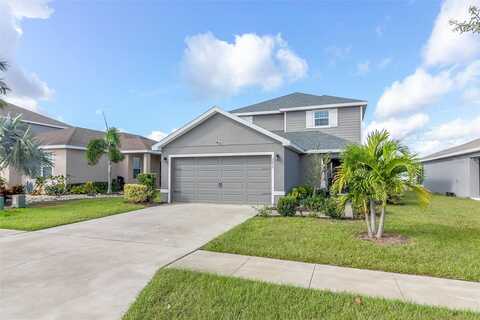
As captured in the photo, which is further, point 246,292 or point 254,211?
point 254,211

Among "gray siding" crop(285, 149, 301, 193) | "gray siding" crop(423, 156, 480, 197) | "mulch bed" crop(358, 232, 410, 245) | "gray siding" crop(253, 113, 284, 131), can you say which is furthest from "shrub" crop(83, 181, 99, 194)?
"gray siding" crop(423, 156, 480, 197)

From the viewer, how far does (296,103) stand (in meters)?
18.2

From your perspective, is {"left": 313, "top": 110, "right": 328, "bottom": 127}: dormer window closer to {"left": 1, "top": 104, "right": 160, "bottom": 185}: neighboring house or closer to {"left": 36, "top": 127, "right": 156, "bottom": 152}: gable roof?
{"left": 1, "top": 104, "right": 160, "bottom": 185}: neighboring house

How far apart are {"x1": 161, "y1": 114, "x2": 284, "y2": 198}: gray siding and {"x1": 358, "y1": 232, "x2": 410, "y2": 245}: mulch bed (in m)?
5.78

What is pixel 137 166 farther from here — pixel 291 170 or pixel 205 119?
pixel 291 170

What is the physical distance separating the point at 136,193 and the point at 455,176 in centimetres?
2301

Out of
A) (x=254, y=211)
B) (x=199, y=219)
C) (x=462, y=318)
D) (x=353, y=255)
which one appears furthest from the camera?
(x=254, y=211)

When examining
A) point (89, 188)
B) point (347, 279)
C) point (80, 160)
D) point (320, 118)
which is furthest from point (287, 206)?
point (80, 160)

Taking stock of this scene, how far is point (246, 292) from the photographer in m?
3.59

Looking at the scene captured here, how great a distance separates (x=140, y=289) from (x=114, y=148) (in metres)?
16.4

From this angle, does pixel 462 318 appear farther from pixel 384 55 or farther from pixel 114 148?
pixel 114 148

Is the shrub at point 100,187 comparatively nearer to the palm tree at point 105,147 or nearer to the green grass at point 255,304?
the palm tree at point 105,147

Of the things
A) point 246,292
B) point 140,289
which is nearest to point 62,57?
point 140,289

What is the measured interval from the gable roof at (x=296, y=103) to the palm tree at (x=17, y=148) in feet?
41.9
